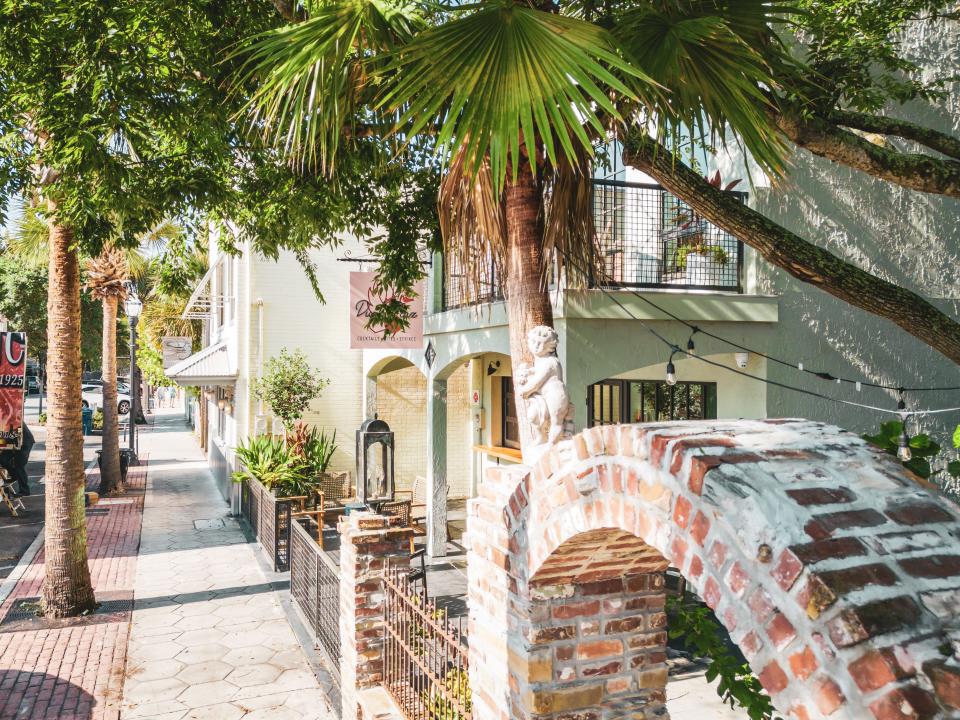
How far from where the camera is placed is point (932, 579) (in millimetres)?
1687

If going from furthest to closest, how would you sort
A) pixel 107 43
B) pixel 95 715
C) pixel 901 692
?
pixel 95 715, pixel 107 43, pixel 901 692

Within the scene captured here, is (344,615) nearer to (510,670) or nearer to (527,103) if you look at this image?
(510,670)

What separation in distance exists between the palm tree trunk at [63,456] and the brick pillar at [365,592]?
442 cm

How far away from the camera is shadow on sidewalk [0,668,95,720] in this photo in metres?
6.17

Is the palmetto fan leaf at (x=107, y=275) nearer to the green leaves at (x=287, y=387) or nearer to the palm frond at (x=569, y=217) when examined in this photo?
the green leaves at (x=287, y=387)

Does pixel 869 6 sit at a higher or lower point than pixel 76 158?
higher

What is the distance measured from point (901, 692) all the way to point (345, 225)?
287 inches

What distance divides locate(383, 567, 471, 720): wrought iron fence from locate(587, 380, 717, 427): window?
5013 mm

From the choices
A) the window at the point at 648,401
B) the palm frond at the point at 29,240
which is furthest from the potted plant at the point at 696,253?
the palm frond at the point at 29,240

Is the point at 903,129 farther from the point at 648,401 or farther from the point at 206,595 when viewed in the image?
the point at 206,595

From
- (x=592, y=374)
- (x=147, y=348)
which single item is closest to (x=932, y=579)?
(x=592, y=374)

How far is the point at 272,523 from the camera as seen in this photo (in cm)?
1065

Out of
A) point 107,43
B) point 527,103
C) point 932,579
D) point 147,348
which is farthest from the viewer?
point 147,348

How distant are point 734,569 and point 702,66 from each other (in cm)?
322
